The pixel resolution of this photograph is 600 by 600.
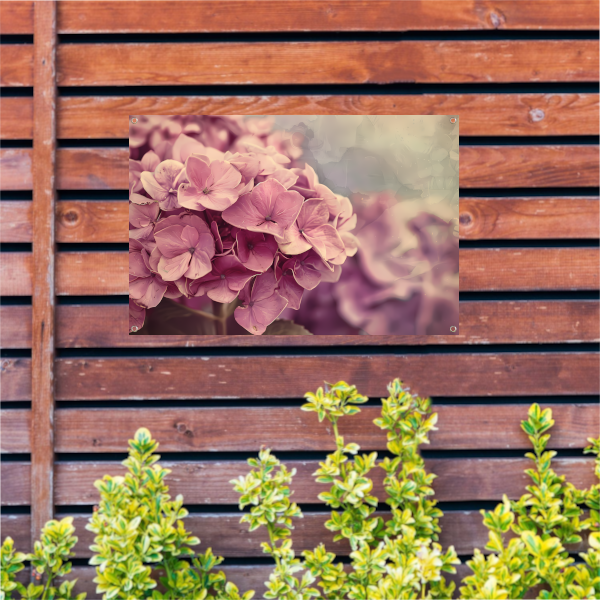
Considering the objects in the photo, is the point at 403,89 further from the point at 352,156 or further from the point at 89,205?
the point at 89,205

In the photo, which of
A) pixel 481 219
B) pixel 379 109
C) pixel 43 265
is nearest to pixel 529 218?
pixel 481 219

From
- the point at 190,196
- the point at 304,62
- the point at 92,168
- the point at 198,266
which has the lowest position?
the point at 198,266

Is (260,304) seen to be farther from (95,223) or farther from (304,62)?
(304,62)

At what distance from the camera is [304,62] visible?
65.8 inches

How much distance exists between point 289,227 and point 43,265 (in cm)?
90

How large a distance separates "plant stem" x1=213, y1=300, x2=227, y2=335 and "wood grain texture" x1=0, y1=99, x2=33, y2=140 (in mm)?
935

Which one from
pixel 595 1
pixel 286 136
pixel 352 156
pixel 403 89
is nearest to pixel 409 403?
pixel 352 156

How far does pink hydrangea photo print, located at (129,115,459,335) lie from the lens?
5.33ft

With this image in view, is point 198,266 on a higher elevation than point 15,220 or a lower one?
lower

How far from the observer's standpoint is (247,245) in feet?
5.36

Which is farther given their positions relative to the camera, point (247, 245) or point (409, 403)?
point (247, 245)

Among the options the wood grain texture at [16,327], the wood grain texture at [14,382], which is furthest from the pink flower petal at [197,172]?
the wood grain texture at [14,382]

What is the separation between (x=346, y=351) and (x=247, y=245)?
1.73 feet

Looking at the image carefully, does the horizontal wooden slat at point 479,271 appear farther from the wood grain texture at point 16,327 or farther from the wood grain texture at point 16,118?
the wood grain texture at point 16,118
